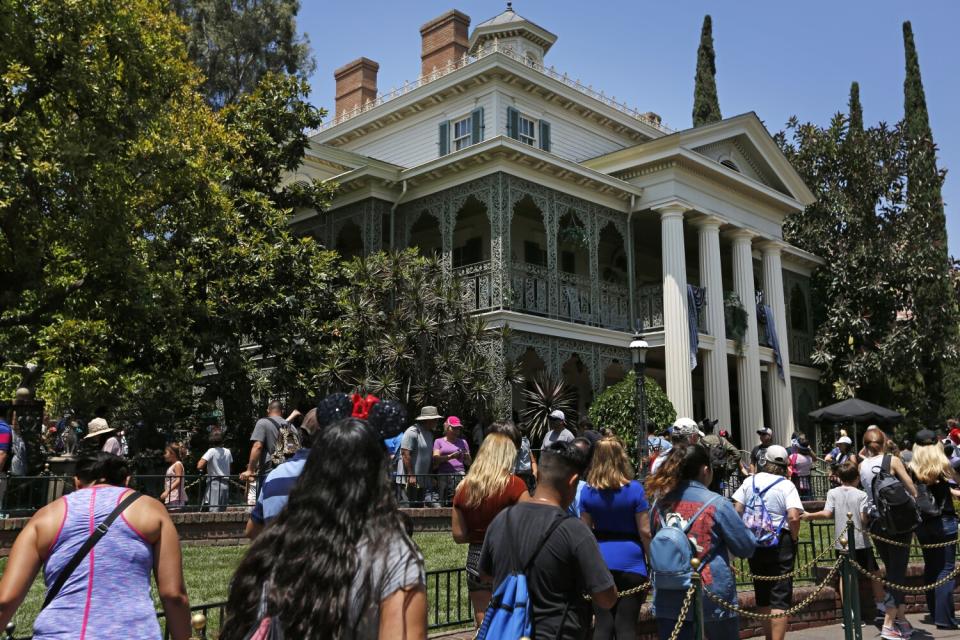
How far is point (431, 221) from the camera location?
25.7 m

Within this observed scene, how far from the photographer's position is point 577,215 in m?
23.4

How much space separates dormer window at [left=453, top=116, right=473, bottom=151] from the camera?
1028 inches

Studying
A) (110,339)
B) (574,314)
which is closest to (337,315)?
(110,339)

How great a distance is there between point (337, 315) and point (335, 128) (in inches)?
522

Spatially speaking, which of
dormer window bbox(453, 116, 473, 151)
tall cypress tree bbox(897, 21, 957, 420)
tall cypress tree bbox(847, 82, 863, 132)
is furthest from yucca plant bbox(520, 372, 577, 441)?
tall cypress tree bbox(847, 82, 863, 132)

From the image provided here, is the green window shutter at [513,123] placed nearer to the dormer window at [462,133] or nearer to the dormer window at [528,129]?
the dormer window at [528,129]

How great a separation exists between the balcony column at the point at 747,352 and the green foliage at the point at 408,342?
10.2m

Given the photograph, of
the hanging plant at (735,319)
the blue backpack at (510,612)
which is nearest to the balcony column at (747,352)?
the hanging plant at (735,319)

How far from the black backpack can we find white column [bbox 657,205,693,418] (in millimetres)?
14393

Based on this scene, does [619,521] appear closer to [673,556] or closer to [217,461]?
[673,556]

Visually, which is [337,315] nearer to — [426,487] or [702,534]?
[426,487]

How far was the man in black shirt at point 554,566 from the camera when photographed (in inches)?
153

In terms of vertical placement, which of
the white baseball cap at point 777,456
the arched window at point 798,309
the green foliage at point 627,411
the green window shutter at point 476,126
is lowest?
the white baseball cap at point 777,456

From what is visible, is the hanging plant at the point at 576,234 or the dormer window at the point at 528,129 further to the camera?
the dormer window at the point at 528,129
